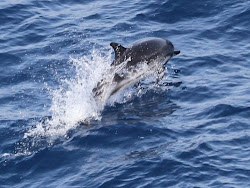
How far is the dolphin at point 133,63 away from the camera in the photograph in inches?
776

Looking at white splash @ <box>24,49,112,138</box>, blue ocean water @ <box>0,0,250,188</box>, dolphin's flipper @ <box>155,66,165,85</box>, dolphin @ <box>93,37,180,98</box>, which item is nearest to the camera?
blue ocean water @ <box>0,0,250,188</box>

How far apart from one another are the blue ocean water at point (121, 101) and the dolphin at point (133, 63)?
16.7 inches

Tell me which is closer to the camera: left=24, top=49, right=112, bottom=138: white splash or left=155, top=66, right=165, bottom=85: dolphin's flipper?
left=24, top=49, right=112, bottom=138: white splash

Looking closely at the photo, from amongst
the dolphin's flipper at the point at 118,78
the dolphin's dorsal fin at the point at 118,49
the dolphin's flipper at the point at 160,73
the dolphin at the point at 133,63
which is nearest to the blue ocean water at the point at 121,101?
the dolphin's flipper at the point at 160,73

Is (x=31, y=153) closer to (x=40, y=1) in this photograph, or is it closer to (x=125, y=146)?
(x=125, y=146)

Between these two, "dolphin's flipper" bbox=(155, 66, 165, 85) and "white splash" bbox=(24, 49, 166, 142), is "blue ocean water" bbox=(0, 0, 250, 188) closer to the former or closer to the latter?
"white splash" bbox=(24, 49, 166, 142)

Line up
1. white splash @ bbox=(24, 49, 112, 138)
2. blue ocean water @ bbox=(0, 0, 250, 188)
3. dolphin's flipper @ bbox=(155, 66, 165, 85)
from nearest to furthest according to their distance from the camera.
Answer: blue ocean water @ bbox=(0, 0, 250, 188), white splash @ bbox=(24, 49, 112, 138), dolphin's flipper @ bbox=(155, 66, 165, 85)

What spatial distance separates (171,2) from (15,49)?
6.21 m

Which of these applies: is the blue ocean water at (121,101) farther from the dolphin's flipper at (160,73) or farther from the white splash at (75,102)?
the dolphin's flipper at (160,73)

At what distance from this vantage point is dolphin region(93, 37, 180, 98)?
19719 millimetres

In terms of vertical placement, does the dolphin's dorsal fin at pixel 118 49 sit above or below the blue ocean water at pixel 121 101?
above

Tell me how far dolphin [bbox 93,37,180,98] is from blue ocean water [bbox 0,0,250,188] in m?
0.42

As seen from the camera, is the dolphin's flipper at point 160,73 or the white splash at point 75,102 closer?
the white splash at point 75,102

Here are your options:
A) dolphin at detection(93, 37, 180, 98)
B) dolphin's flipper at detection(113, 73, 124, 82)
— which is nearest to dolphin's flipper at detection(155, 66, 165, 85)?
dolphin at detection(93, 37, 180, 98)
